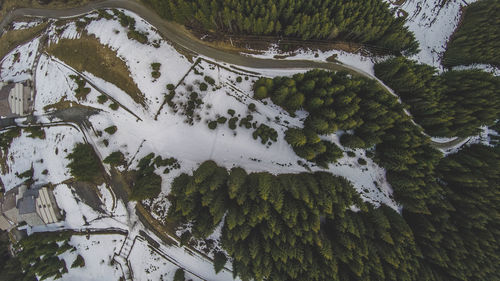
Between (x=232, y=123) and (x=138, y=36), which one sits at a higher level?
(x=138, y=36)

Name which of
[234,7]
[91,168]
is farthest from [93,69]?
[234,7]

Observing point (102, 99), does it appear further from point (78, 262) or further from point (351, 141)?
point (351, 141)

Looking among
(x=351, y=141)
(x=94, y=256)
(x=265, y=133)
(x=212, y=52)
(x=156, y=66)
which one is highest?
(x=212, y=52)

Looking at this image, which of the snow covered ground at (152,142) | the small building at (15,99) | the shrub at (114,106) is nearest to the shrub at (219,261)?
the snow covered ground at (152,142)

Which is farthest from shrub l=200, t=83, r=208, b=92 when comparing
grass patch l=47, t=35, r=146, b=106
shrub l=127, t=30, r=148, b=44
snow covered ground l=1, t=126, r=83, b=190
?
snow covered ground l=1, t=126, r=83, b=190

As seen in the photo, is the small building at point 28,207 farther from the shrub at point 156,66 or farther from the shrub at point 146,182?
the shrub at point 156,66

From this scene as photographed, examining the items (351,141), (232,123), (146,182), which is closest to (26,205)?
(146,182)
